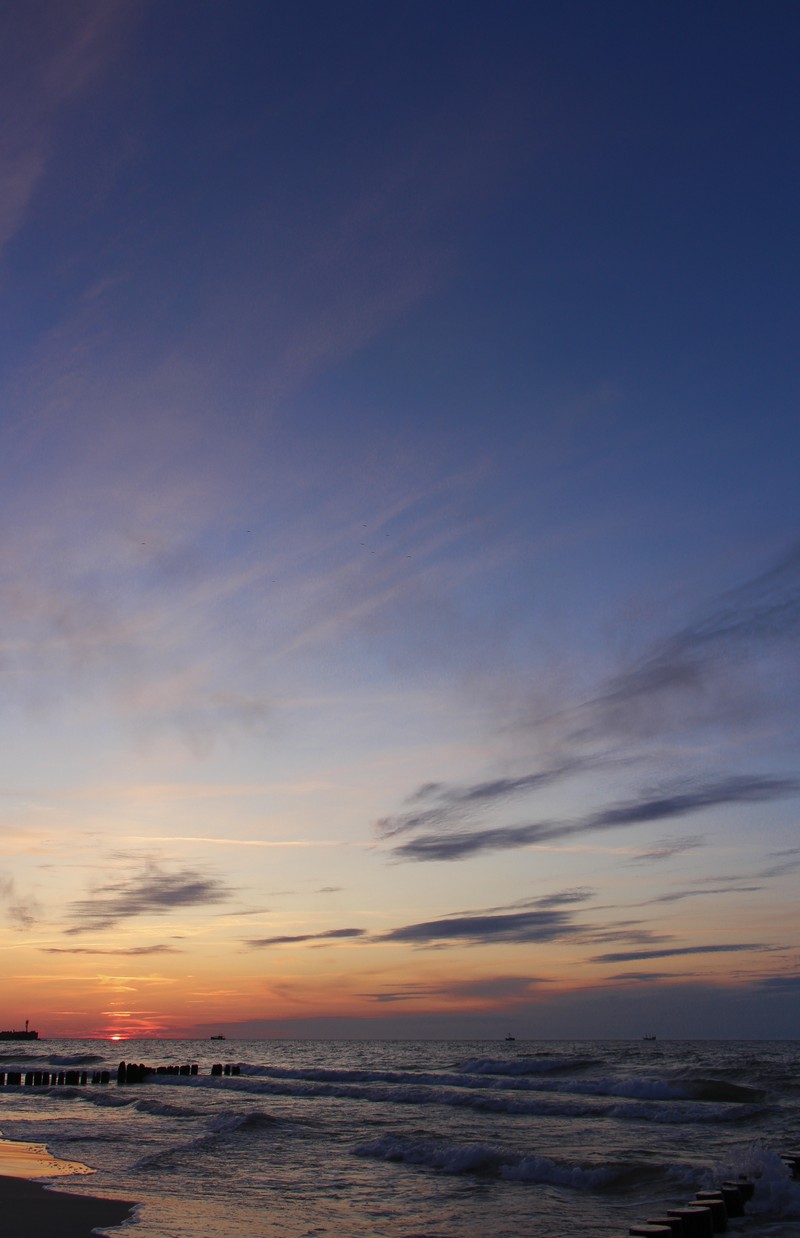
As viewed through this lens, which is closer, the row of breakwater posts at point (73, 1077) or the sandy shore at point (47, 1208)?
the sandy shore at point (47, 1208)

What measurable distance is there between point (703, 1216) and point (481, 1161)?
10822 mm

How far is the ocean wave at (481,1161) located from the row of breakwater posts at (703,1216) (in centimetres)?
403

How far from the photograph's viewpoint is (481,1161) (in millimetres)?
22766

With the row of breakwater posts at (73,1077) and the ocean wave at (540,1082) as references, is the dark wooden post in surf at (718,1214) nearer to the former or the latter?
the ocean wave at (540,1082)

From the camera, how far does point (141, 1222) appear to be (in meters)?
15.5

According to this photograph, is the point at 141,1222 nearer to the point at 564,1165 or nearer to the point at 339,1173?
the point at 339,1173

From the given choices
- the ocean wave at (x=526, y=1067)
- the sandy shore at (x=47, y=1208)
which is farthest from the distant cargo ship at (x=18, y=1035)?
the sandy shore at (x=47, y=1208)

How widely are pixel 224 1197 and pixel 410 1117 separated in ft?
68.1

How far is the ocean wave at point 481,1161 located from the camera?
20.7 metres

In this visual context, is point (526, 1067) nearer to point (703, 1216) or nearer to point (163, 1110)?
point (163, 1110)

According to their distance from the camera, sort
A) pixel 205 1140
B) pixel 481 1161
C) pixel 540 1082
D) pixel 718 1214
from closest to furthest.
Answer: pixel 718 1214 < pixel 481 1161 < pixel 205 1140 < pixel 540 1082

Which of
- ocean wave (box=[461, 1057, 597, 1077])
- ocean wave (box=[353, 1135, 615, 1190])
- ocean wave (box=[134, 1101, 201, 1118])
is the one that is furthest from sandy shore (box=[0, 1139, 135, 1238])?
ocean wave (box=[461, 1057, 597, 1077])

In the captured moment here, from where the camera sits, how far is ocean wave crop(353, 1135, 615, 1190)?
2070 centimetres

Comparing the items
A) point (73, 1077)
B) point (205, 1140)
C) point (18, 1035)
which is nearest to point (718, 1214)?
point (205, 1140)
